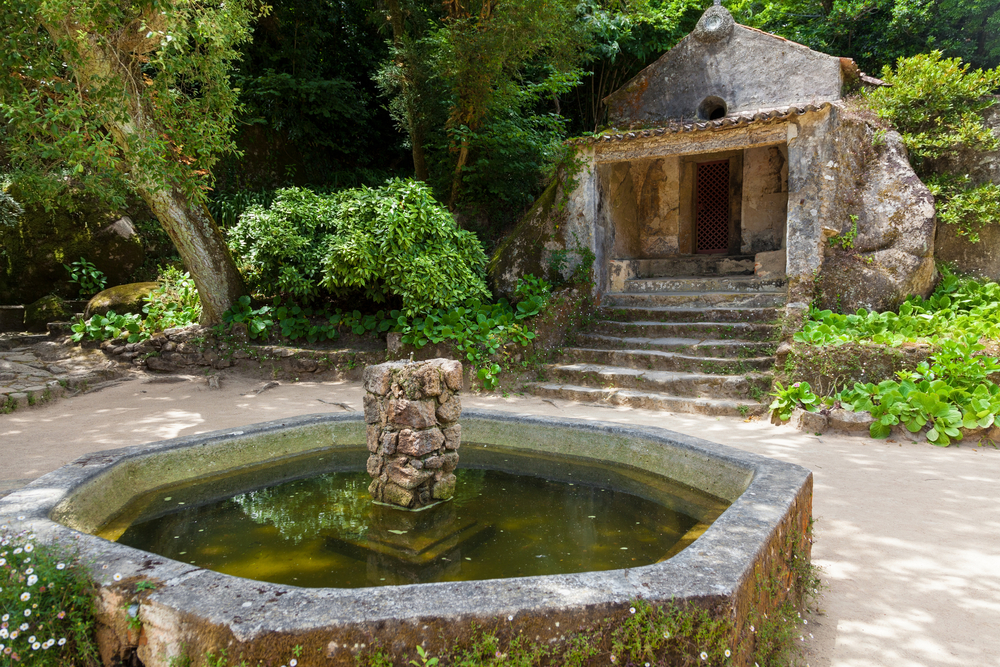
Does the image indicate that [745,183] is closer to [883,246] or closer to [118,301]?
[883,246]

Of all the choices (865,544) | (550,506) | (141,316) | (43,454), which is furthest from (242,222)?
(865,544)

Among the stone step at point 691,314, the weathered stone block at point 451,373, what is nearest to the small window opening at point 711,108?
the stone step at point 691,314

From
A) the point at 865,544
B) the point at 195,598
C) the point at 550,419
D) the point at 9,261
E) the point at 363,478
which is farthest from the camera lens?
the point at 9,261

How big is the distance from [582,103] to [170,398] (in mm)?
11451

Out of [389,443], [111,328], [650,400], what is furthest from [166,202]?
[650,400]

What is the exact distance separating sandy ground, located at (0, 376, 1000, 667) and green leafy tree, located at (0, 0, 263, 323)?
102 inches

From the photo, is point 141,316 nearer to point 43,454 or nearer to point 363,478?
point 43,454

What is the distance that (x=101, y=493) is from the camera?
303 centimetres

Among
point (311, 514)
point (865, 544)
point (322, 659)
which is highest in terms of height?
point (322, 659)

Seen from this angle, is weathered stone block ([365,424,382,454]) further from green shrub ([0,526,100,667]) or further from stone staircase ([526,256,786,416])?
stone staircase ([526,256,786,416])

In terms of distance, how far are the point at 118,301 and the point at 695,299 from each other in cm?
918

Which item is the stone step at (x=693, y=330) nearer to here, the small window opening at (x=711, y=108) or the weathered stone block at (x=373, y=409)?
the small window opening at (x=711, y=108)

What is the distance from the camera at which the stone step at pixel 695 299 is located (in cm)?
817

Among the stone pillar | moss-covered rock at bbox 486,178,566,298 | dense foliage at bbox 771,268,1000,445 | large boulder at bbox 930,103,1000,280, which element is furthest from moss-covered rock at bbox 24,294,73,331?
large boulder at bbox 930,103,1000,280
